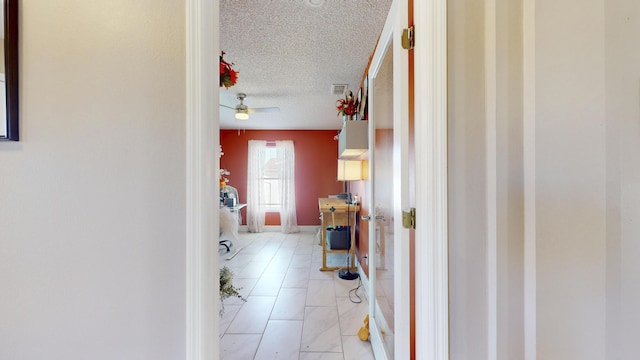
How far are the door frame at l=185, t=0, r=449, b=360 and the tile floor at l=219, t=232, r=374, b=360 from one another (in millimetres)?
1041

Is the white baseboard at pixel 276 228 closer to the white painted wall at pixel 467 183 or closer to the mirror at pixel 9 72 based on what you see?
the white painted wall at pixel 467 183

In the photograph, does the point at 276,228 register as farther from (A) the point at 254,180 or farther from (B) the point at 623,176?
(B) the point at 623,176

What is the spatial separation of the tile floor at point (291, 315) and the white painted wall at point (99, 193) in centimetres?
113

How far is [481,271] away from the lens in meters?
0.82

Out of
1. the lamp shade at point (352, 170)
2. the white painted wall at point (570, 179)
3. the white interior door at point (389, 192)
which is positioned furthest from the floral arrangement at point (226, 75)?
the lamp shade at point (352, 170)

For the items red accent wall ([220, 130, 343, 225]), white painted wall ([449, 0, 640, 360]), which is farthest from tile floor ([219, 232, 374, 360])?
red accent wall ([220, 130, 343, 225])

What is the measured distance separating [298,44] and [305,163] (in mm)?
3899

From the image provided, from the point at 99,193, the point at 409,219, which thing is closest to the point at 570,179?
the point at 409,219

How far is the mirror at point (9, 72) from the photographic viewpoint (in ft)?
2.52

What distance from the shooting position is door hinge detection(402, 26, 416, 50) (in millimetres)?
958

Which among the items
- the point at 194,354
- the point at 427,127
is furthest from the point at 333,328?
the point at 427,127

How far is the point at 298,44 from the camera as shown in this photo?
2141mm

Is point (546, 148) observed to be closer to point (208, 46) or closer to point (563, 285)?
point (563, 285)

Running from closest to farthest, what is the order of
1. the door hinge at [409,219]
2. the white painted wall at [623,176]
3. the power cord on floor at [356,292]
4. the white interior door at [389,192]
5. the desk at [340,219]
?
1. the white painted wall at [623,176]
2. the door hinge at [409,219]
3. the white interior door at [389,192]
4. the power cord on floor at [356,292]
5. the desk at [340,219]
